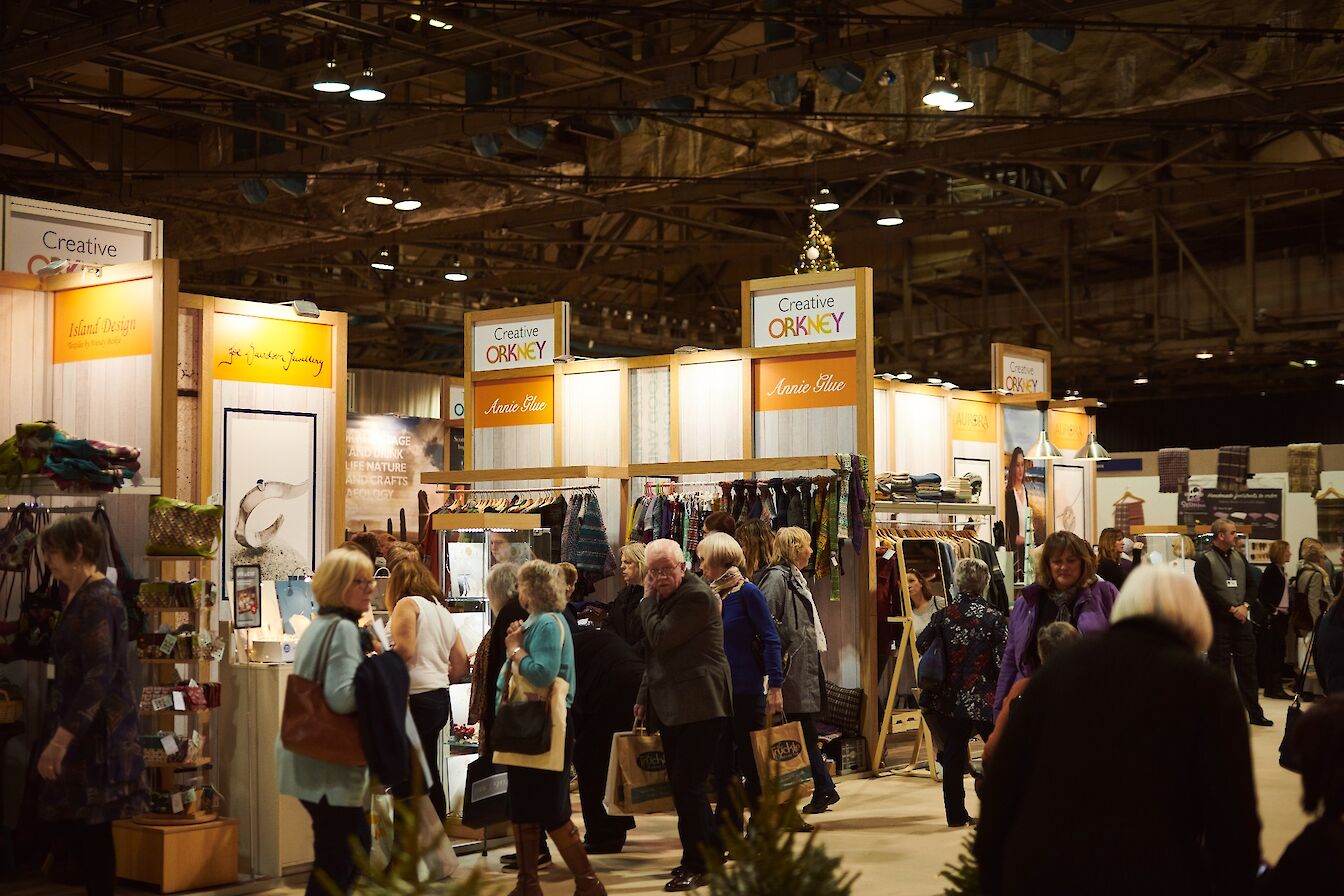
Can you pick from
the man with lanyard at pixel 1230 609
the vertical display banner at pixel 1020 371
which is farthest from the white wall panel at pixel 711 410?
the vertical display banner at pixel 1020 371

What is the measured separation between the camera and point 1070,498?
47.6 ft

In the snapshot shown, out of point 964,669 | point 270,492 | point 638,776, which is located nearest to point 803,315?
point 964,669

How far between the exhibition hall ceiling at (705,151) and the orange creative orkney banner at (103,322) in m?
2.89

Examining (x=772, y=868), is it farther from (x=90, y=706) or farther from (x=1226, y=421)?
(x=1226, y=421)

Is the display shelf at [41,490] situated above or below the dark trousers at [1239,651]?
above

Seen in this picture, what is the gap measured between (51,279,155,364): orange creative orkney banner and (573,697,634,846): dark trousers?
8.40 ft

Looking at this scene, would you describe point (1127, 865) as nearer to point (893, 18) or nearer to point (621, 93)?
point (893, 18)

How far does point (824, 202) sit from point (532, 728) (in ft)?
29.1

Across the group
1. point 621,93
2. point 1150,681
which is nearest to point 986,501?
point 621,93

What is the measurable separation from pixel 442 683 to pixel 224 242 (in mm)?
9896

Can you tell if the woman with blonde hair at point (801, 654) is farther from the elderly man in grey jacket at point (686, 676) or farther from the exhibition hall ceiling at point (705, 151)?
the exhibition hall ceiling at point (705, 151)

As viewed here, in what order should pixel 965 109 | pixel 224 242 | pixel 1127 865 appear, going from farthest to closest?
pixel 224 242 → pixel 965 109 → pixel 1127 865

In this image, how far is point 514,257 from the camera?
17547mm

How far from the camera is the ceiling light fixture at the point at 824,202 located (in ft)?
44.4
